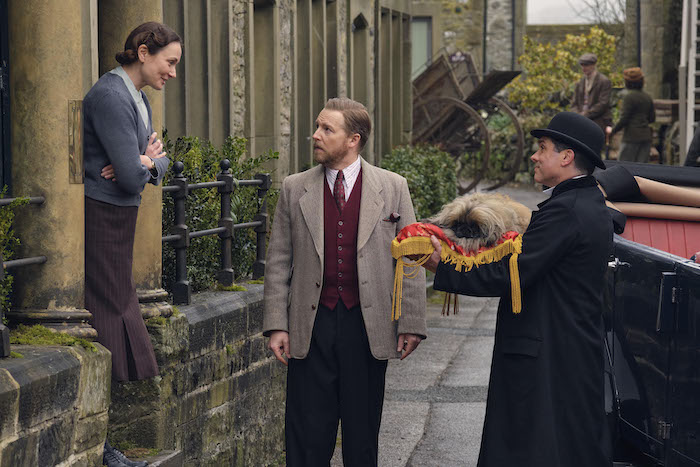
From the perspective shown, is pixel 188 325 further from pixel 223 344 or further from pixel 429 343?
pixel 429 343

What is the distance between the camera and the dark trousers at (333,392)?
4.80 m

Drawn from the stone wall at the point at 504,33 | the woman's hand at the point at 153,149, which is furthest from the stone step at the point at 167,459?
the stone wall at the point at 504,33

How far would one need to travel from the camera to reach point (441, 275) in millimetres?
4375

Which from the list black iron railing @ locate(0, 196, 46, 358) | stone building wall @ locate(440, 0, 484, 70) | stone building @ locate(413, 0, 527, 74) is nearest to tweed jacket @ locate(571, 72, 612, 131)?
stone building @ locate(413, 0, 527, 74)

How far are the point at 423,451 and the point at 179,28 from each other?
11.5 feet

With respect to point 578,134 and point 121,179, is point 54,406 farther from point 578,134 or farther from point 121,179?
point 578,134

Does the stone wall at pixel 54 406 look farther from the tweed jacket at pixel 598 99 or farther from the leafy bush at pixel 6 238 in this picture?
the tweed jacket at pixel 598 99

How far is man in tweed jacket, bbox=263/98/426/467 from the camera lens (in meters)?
4.80

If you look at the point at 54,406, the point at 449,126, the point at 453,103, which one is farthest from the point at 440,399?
the point at 449,126

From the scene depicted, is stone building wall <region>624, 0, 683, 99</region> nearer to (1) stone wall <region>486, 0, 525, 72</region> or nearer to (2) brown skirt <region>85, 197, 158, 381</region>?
(1) stone wall <region>486, 0, 525, 72</region>

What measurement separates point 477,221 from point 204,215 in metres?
2.68

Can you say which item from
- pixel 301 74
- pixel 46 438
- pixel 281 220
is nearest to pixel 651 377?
pixel 281 220

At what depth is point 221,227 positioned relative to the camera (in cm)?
672

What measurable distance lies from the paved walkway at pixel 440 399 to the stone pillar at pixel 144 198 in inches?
71.8
